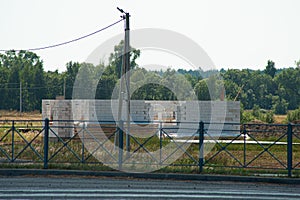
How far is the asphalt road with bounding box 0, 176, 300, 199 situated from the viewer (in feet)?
34.9

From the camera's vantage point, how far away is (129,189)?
37.9 ft

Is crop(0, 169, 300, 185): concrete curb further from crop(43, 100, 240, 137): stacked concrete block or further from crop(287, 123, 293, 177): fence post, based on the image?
crop(43, 100, 240, 137): stacked concrete block

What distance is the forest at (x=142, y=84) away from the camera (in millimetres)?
62781

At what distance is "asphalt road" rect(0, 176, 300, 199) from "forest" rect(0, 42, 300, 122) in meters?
44.0

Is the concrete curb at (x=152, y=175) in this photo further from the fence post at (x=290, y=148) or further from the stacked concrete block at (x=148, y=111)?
the stacked concrete block at (x=148, y=111)

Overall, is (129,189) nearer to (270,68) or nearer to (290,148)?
(290,148)

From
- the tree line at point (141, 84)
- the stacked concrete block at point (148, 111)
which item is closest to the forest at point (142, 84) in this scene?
the tree line at point (141, 84)

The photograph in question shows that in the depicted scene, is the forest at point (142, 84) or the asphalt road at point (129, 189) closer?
the asphalt road at point (129, 189)

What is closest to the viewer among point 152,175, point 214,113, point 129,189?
point 129,189

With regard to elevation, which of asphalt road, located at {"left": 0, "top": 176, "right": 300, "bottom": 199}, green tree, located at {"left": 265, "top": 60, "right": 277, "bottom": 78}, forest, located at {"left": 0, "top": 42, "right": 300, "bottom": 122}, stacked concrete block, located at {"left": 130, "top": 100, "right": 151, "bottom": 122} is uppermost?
green tree, located at {"left": 265, "top": 60, "right": 277, "bottom": 78}

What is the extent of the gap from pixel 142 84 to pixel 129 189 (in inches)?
1969

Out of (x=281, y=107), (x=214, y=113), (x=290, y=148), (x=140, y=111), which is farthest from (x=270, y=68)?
(x=290, y=148)

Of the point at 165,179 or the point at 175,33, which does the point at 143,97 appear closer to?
the point at 175,33

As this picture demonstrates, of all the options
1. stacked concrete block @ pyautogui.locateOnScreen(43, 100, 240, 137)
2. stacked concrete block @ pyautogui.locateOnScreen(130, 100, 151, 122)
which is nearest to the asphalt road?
stacked concrete block @ pyautogui.locateOnScreen(43, 100, 240, 137)
